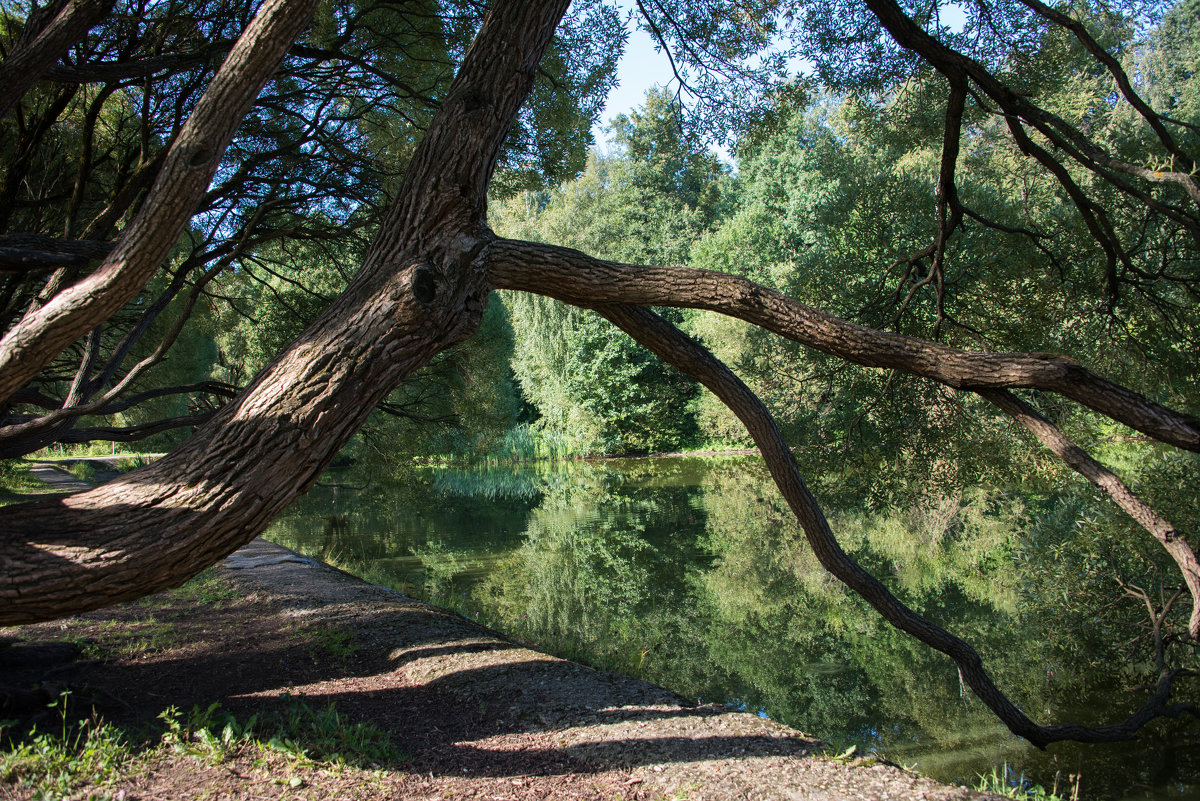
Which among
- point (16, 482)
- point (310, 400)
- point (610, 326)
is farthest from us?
point (610, 326)

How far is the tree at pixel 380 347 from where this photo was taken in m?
2.31

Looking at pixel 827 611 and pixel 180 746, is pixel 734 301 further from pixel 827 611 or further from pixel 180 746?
pixel 827 611

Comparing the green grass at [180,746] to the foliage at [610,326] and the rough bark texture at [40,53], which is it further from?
the foliage at [610,326]

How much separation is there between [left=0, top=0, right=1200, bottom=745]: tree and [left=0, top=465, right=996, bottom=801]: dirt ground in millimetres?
959

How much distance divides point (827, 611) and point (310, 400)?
7.39 metres

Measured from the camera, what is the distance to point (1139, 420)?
277cm

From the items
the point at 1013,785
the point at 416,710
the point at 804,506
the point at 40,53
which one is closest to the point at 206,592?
the point at 416,710

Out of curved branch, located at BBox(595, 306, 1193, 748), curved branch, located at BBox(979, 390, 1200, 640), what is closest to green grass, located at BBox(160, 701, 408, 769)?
curved branch, located at BBox(595, 306, 1193, 748)

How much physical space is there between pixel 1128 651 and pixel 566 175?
6.35 meters

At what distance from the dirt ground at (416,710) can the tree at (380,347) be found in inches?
37.8

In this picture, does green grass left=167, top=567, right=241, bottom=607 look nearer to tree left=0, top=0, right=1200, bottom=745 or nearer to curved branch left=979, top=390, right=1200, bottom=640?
tree left=0, top=0, right=1200, bottom=745

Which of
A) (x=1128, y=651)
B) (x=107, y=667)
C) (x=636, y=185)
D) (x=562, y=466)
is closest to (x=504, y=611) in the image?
(x=107, y=667)

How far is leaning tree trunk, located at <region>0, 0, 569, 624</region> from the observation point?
2246 millimetres

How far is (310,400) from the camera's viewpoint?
8.28ft
